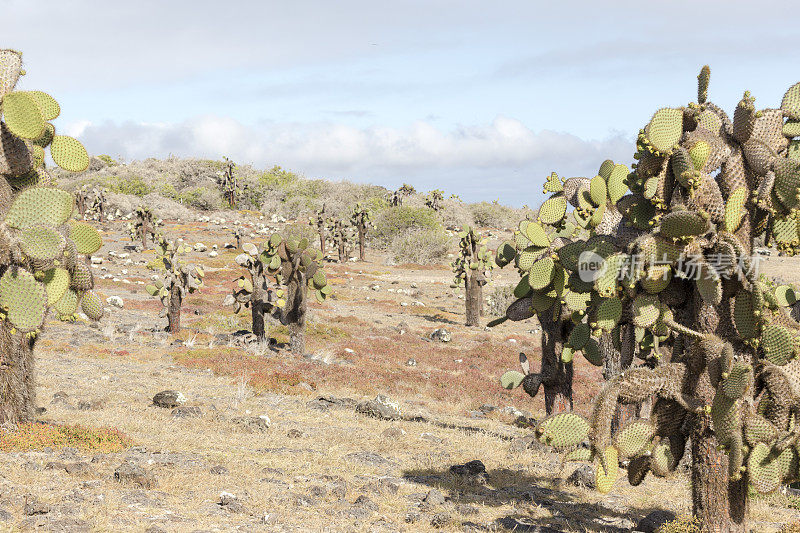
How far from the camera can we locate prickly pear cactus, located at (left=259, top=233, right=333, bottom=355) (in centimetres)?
1952

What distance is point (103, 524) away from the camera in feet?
21.0

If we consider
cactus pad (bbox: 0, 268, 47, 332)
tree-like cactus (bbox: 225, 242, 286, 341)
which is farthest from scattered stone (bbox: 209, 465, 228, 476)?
tree-like cactus (bbox: 225, 242, 286, 341)

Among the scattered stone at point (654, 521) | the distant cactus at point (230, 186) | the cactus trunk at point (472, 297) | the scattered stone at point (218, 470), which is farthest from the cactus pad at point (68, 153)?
the distant cactus at point (230, 186)

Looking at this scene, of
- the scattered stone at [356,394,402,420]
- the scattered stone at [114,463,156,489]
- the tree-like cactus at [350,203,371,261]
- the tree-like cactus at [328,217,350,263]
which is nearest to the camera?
the scattered stone at [114,463,156,489]

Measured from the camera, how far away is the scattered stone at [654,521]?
7.12 meters

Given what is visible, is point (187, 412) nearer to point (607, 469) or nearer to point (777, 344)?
point (607, 469)

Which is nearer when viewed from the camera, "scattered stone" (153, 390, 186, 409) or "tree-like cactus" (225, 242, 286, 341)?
"scattered stone" (153, 390, 186, 409)

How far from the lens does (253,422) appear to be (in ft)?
Answer: 37.5

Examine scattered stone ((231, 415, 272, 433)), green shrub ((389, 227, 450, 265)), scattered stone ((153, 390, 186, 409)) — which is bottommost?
scattered stone ((231, 415, 272, 433))

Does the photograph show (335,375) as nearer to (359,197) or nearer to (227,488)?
(227,488)

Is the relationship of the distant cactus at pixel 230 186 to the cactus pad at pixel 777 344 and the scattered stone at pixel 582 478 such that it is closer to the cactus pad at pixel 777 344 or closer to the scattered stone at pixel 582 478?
the scattered stone at pixel 582 478

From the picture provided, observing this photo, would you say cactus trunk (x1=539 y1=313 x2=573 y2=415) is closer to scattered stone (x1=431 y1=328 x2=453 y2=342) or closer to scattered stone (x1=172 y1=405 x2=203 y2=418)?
scattered stone (x1=172 y1=405 x2=203 y2=418)

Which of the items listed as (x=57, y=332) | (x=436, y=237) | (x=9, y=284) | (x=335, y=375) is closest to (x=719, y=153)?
(x=9, y=284)

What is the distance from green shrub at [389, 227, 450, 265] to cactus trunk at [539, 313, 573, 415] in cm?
4415
